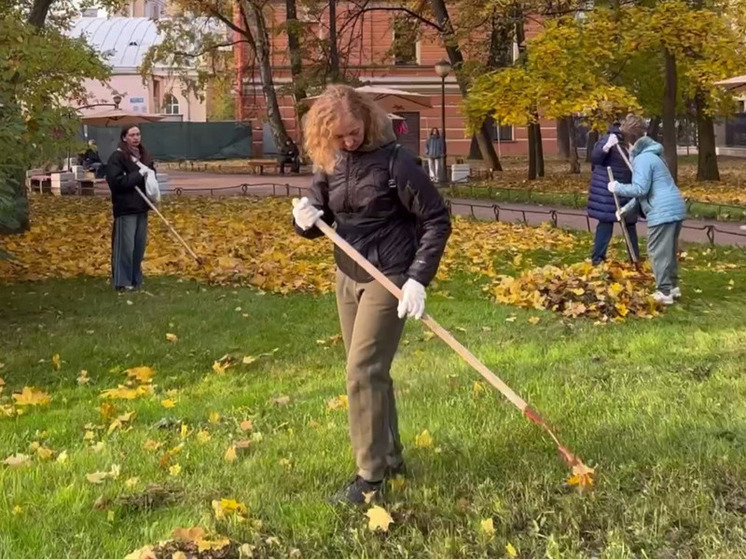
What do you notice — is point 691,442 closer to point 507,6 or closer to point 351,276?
point 351,276

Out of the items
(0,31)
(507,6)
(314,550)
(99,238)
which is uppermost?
(507,6)

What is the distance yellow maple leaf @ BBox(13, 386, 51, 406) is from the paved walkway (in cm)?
500

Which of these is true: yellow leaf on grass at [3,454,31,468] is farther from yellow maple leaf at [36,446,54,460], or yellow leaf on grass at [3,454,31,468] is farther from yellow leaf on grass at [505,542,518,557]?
yellow leaf on grass at [505,542,518,557]

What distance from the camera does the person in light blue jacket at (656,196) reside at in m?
8.69

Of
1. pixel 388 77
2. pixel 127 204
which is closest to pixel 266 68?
pixel 388 77

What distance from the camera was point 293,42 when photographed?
109 feet

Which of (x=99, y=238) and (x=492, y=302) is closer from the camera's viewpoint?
(x=492, y=302)

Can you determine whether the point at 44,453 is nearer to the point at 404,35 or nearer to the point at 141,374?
the point at 141,374

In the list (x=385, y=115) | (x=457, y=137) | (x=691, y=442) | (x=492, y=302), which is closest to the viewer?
(x=385, y=115)

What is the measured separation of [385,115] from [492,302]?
5708mm

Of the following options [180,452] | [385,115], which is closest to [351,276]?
[385,115]

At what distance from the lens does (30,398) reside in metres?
5.98

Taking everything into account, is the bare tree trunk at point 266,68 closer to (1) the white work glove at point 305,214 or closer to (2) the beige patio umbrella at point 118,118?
(2) the beige patio umbrella at point 118,118

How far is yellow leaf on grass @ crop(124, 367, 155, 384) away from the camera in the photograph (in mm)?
6555
